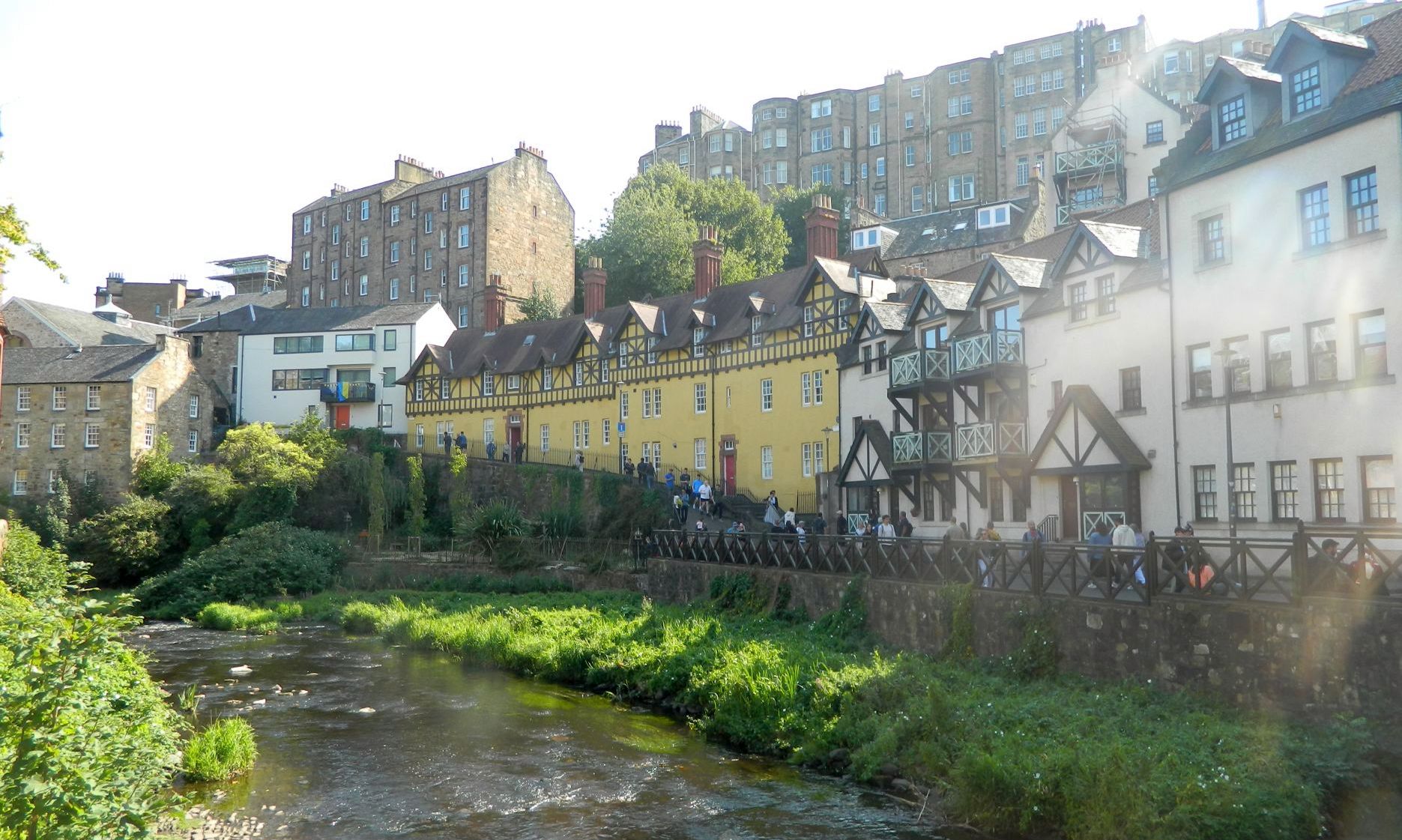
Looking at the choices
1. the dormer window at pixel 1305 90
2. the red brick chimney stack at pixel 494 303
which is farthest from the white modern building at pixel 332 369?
the dormer window at pixel 1305 90

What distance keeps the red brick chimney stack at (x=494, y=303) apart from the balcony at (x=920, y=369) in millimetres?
31779

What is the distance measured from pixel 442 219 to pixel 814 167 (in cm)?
2713

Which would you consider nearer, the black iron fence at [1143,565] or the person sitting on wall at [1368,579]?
A: the person sitting on wall at [1368,579]

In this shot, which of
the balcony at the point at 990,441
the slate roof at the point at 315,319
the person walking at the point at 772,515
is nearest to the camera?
the balcony at the point at 990,441

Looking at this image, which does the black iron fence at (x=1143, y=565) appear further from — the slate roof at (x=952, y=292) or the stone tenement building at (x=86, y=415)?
the stone tenement building at (x=86, y=415)

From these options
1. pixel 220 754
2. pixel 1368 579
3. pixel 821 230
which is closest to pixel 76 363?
pixel 821 230

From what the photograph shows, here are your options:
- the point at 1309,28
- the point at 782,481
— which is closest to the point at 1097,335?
the point at 1309,28

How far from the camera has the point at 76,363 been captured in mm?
51812

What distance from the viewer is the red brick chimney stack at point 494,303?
2249 inches

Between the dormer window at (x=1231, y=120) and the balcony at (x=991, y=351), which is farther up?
the dormer window at (x=1231, y=120)

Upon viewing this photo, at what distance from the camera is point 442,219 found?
211 feet

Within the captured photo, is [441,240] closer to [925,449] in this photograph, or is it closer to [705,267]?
[705,267]

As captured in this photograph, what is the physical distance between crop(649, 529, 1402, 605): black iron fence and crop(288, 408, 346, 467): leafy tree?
96.3 feet

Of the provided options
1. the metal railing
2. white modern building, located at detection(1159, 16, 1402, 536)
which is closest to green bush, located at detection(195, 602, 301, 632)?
the metal railing
